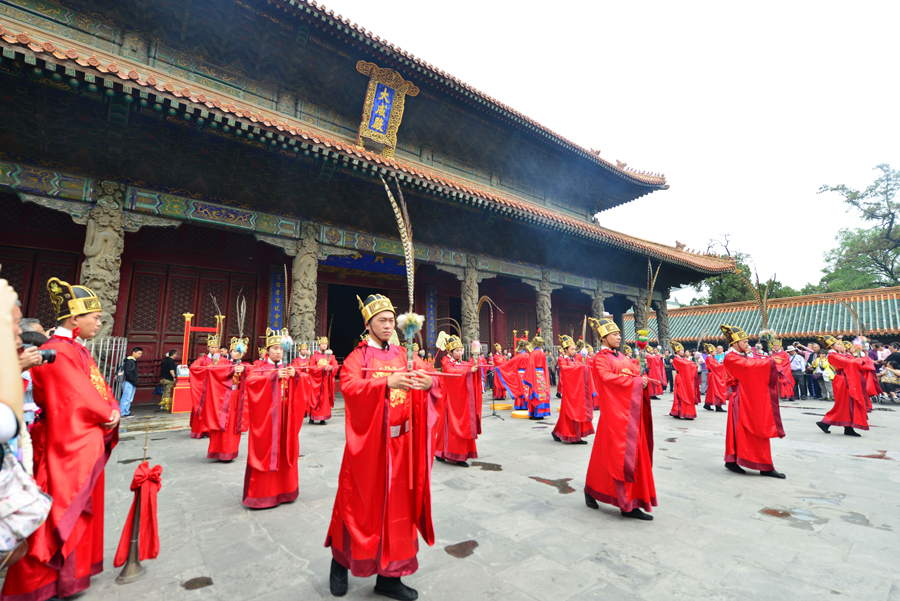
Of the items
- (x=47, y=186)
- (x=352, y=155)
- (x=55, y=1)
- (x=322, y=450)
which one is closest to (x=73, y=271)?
(x=47, y=186)

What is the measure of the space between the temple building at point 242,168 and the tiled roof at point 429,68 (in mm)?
53

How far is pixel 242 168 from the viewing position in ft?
26.9

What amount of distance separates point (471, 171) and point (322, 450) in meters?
10.6

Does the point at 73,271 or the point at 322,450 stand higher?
the point at 73,271

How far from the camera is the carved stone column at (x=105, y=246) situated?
22.7 feet

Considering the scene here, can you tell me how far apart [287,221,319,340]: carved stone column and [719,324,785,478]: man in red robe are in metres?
7.71

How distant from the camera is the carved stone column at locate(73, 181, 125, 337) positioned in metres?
6.92

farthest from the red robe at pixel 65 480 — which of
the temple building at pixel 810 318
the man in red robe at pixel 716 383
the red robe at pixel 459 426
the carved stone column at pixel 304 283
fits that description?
the temple building at pixel 810 318

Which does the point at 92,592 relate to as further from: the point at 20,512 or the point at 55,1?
the point at 55,1

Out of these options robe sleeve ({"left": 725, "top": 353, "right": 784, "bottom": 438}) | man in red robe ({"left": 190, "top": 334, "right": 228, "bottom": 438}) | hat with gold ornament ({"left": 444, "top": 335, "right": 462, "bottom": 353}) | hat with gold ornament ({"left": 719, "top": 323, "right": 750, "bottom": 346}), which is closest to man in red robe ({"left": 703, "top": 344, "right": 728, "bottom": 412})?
hat with gold ornament ({"left": 719, "top": 323, "right": 750, "bottom": 346})

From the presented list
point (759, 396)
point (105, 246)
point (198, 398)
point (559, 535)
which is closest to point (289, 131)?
point (105, 246)

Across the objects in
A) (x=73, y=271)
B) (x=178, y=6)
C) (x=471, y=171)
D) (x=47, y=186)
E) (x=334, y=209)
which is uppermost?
(x=178, y=6)

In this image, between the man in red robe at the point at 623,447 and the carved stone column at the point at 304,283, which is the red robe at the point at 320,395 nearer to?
the carved stone column at the point at 304,283

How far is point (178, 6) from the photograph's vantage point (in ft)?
27.4
